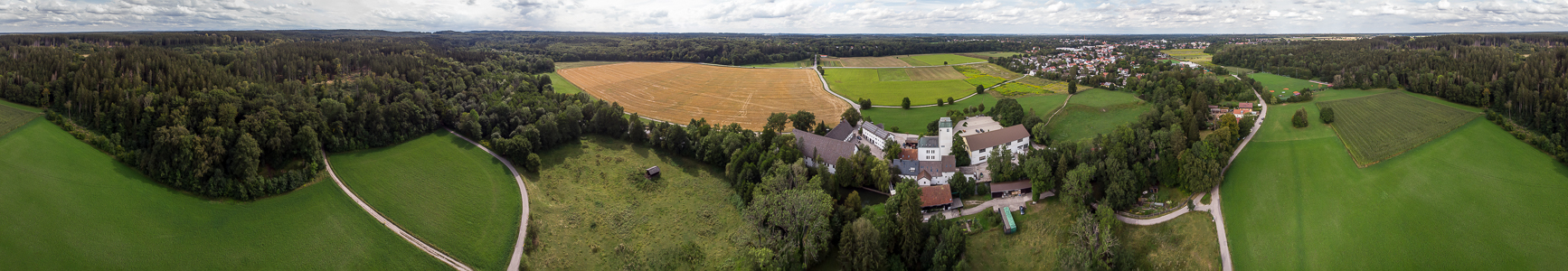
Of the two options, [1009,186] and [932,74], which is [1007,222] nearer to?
[1009,186]

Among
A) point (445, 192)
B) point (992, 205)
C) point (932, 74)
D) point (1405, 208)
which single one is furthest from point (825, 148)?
point (932, 74)

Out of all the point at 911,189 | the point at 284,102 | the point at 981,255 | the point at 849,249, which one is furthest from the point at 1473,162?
the point at 284,102

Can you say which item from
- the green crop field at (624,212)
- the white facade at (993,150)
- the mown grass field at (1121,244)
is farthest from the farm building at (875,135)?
the mown grass field at (1121,244)

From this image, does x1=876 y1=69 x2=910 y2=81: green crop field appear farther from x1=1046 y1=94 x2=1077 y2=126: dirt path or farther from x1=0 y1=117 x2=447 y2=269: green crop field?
x1=0 y1=117 x2=447 y2=269: green crop field

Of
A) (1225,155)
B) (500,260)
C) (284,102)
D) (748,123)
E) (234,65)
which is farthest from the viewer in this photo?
(748,123)

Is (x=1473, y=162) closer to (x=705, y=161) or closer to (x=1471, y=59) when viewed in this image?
(x=1471, y=59)

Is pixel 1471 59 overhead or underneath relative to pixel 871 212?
overhead
